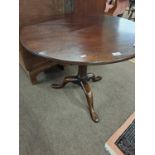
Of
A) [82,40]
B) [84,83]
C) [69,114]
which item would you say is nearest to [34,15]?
[82,40]

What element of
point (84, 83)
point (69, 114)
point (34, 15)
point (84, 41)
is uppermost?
point (34, 15)

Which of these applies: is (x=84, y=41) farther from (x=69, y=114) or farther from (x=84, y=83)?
(x=69, y=114)

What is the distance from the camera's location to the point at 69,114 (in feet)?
5.36

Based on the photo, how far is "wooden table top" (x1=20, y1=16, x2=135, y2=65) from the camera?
3.60 feet

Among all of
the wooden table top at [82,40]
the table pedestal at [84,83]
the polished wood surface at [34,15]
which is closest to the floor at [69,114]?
the table pedestal at [84,83]

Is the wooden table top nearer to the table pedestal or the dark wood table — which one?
the dark wood table

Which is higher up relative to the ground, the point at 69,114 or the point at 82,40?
the point at 82,40

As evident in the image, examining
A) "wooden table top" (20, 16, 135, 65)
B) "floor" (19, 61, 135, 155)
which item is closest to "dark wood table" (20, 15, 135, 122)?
"wooden table top" (20, 16, 135, 65)

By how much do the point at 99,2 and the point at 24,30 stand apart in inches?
41.1

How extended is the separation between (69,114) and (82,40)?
69cm
